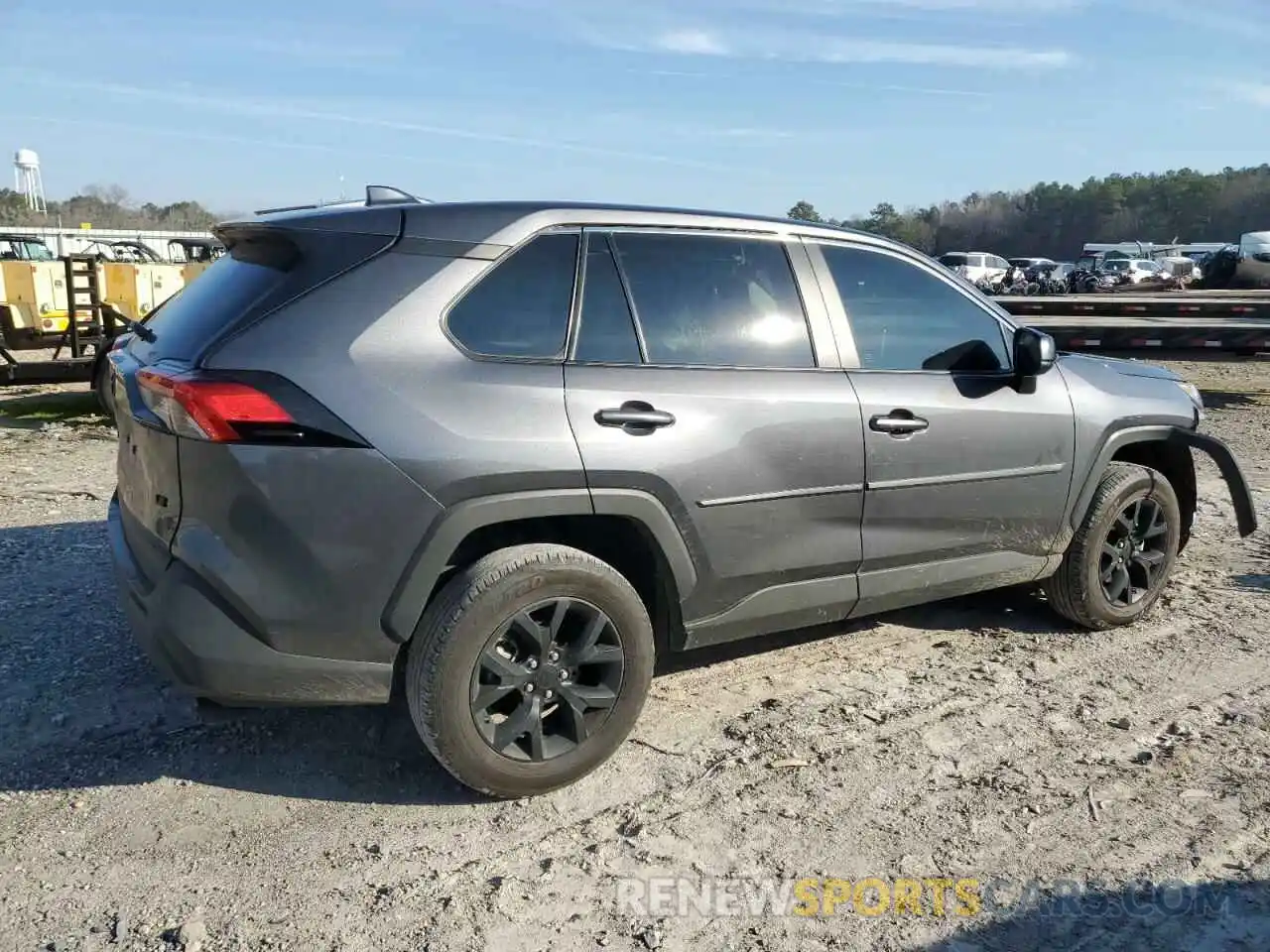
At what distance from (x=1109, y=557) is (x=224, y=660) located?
3846mm

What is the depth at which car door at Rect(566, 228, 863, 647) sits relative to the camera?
3279 millimetres

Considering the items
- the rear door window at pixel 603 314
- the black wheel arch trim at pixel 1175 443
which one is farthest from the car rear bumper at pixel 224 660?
the black wheel arch trim at pixel 1175 443

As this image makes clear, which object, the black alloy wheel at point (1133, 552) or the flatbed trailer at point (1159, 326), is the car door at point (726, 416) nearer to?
the black alloy wheel at point (1133, 552)

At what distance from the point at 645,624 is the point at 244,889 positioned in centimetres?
139

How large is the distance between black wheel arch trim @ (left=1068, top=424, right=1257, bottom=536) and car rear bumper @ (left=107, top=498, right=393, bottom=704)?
3.14 metres

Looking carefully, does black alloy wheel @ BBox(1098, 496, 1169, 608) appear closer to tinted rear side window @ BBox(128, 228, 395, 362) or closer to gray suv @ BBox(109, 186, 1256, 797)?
gray suv @ BBox(109, 186, 1256, 797)

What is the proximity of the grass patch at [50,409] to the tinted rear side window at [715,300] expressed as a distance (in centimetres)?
815

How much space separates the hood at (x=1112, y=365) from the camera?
463 centimetres

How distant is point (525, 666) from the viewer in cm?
319

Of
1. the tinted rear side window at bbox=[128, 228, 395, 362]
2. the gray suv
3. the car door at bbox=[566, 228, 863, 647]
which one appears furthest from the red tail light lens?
the car door at bbox=[566, 228, 863, 647]

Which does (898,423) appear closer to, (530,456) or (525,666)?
(530,456)

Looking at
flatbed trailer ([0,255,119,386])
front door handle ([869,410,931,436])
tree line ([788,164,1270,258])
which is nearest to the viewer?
front door handle ([869,410,931,436])

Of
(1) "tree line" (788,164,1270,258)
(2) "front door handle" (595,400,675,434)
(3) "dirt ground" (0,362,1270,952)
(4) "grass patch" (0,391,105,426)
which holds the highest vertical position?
(1) "tree line" (788,164,1270,258)

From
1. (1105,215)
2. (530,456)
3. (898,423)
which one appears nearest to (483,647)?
(530,456)
